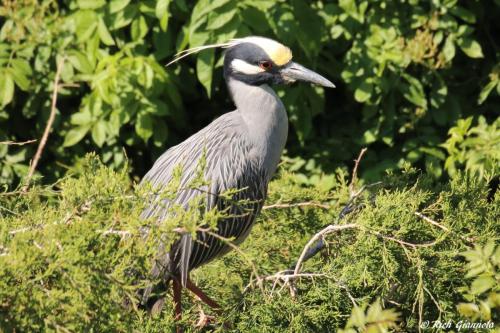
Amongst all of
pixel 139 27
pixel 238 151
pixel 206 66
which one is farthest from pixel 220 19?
pixel 238 151

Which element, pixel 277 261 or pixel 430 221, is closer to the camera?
pixel 430 221

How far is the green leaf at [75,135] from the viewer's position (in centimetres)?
460

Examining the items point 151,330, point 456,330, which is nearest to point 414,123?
point 456,330

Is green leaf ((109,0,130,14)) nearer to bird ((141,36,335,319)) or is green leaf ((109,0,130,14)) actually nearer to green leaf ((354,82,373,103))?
bird ((141,36,335,319))

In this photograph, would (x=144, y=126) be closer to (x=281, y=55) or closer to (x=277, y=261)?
(x=281, y=55)

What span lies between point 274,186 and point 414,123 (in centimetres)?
131

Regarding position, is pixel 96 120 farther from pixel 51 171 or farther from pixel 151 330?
pixel 151 330

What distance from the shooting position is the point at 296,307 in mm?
2641

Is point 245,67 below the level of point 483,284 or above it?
above

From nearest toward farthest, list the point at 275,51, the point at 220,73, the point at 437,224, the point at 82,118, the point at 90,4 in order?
the point at 437,224 → the point at 275,51 → the point at 90,4 → the point at 82,118 → the point at 220,73

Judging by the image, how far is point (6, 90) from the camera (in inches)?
168

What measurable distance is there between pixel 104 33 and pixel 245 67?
973 millimetres

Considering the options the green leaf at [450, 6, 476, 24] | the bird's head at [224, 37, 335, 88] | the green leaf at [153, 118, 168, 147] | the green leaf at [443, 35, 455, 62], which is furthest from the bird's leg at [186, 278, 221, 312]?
the green leaf at [450, 6, 476, 24]

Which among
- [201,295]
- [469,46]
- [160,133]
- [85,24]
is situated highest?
[85,24]
